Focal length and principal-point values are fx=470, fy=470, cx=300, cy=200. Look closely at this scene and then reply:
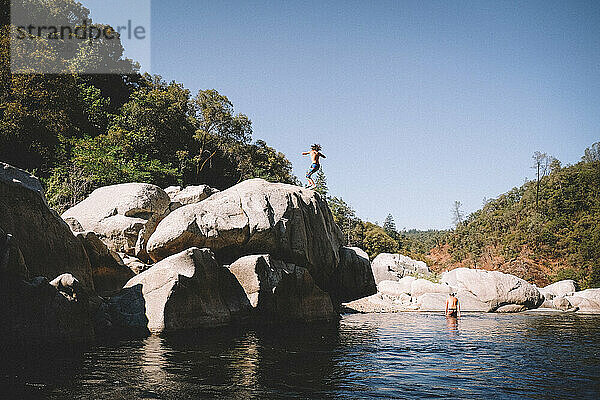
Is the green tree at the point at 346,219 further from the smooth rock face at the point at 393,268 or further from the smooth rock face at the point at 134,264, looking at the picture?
the smooth rock face at the point at 134,264

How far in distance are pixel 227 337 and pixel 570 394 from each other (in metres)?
9.02

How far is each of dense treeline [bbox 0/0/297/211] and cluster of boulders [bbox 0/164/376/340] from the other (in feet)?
21.0

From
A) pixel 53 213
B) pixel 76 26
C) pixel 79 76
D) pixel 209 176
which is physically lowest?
pixel 53 213

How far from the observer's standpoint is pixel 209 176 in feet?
133

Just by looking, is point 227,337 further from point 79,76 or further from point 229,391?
point 79,76

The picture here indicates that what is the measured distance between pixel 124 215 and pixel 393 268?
95.7 ft

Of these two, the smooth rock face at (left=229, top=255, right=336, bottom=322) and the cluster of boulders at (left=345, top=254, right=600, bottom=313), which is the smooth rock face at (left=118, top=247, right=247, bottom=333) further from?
the cluster of boulders at (left=345, top=254, right=600, bottom=313)

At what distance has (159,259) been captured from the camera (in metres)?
18.2

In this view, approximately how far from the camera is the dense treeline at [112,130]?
26891 millimetres

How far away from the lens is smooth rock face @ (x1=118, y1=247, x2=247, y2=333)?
1328cm

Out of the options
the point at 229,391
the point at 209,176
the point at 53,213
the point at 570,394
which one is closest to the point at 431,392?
the point at 570,394

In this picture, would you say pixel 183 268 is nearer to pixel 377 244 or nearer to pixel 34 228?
pixel 34 228

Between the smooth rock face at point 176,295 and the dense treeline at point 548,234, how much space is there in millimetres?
35906

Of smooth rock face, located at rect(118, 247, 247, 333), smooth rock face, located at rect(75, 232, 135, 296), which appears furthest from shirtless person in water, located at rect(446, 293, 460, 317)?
smooth rock face, located at rect(75, 232, 135, 296)
